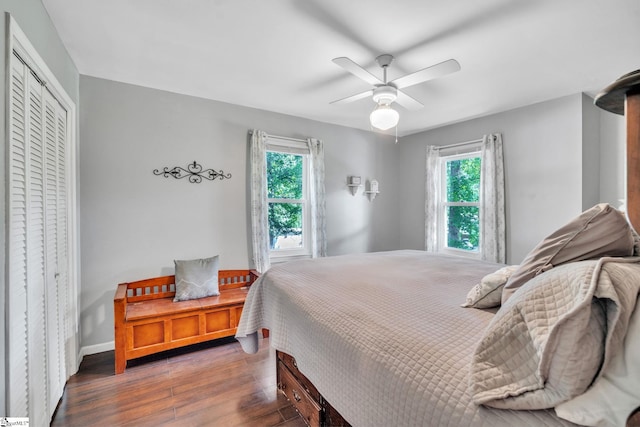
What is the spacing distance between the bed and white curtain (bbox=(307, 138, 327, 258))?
209cm

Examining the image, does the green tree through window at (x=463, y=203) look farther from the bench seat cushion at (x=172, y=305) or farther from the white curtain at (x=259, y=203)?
the bench seat cushion at (x=172, y=305)

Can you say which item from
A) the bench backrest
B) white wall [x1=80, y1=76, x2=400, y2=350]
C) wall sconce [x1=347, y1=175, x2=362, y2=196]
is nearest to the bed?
the bench backrest

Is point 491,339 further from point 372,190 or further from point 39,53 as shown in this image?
point 372,190

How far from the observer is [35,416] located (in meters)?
1.54

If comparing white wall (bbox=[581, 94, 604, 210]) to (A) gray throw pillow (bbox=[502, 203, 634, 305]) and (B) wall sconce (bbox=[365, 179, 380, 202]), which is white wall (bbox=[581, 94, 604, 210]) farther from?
(A) gray throw pillow (bbox=[502, 203, 634, 305])

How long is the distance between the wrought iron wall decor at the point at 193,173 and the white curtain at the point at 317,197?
1105mm

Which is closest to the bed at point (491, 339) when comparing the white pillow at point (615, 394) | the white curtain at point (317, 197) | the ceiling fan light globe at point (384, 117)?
the white pillow at point (615, 394)

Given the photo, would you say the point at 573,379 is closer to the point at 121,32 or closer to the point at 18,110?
the point at 18,110

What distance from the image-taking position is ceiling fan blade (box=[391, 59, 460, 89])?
6.15 feet

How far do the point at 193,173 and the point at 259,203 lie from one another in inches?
30.0

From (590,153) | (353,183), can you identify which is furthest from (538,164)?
(353,183)

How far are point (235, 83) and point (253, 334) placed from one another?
7.32 feet

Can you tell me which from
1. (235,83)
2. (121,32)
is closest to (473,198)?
(235,83)

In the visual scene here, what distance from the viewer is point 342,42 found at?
6.83 ft
